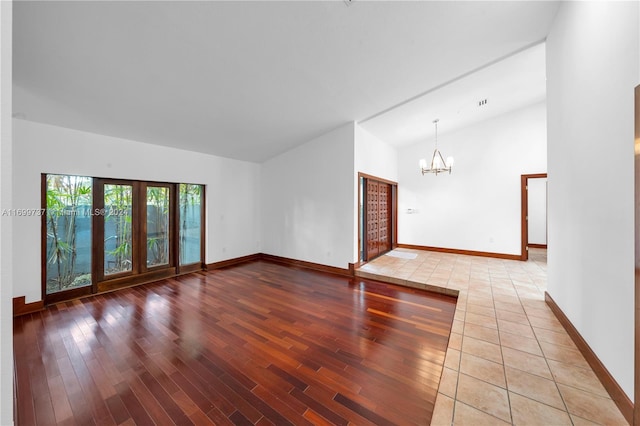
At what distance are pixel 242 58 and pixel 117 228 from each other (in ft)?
11.9

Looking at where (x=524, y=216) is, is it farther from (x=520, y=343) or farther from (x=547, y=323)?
(x=520, y=343)

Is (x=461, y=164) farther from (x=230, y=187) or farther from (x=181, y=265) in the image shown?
(x=181, y=265)

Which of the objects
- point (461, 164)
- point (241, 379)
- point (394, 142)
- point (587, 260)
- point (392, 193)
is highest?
point (394, 142)

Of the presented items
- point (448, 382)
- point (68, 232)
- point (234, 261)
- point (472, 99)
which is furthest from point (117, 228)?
point (472, 99)

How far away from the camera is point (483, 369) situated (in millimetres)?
1853

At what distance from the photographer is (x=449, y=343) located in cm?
222

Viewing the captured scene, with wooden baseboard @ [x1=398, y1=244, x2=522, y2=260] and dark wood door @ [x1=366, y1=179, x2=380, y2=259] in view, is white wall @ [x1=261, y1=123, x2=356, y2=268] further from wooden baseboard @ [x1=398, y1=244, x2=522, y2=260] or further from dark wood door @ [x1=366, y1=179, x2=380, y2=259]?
wooden baseboard @ [x1=398, y1=244, x2=522, y2=260]

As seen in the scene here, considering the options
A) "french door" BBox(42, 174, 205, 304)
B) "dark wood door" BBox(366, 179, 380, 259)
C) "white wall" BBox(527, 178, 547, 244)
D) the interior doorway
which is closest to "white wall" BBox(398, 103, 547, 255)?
the interior doorway

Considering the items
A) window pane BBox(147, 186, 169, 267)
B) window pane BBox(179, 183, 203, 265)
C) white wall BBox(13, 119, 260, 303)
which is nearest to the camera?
white wall BBox(13, 119, 260, 303)

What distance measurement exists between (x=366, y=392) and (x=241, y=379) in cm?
101

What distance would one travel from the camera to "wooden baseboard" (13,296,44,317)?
2.93 m

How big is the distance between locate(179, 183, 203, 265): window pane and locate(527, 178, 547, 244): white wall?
30.3 ft

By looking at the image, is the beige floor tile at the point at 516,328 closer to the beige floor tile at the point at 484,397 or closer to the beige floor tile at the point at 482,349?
the beige floor tile at the point at 482,349

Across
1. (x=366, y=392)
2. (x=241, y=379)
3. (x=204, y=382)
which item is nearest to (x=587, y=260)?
(x=366, y=392)
